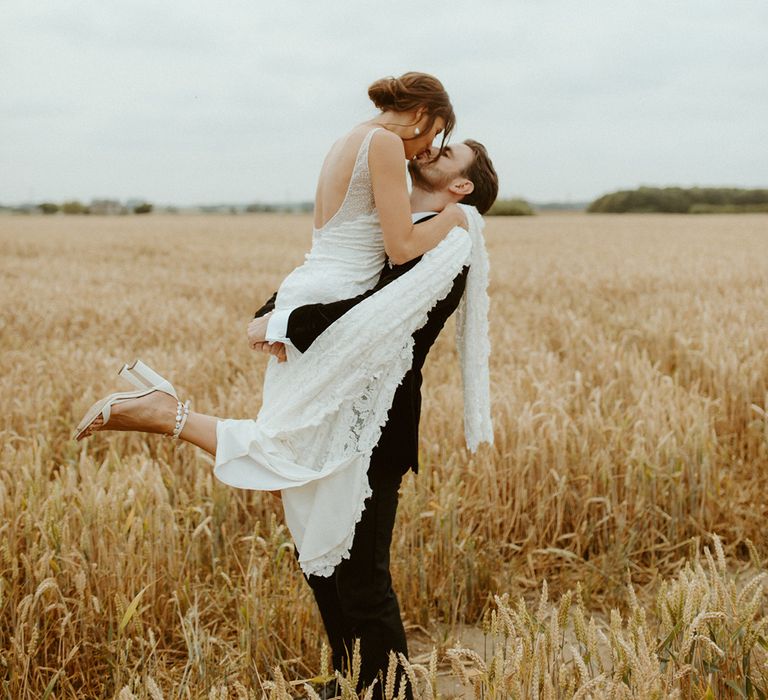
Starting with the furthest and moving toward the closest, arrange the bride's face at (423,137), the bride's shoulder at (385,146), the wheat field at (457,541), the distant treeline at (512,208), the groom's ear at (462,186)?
the distant treeline at (512,208)
the groom's ear at (462,186)
the bride's face at (423,137)
the bride's shoulder at (385,146)
the wheat field at (457,541)

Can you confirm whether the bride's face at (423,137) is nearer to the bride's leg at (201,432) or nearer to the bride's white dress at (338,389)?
the bride's white dress at (338,389)

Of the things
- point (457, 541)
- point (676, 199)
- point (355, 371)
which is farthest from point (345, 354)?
point (676, 199)

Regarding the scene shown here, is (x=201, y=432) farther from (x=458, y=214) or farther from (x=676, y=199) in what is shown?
(x=676, y=199)

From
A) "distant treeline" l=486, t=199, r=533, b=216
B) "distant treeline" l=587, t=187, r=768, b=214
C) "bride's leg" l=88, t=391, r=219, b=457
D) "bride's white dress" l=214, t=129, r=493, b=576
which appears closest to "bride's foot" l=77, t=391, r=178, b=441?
"bride's leg" l=88, t=391, r=219, b=457

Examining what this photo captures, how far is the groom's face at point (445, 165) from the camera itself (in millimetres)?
2195

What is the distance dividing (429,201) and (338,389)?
635 millimetres

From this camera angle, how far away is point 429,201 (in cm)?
223

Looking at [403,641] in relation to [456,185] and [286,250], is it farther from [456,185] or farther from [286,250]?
[286,250]

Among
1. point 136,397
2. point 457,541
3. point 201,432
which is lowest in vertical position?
point 457,541

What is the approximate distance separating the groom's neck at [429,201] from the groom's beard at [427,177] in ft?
0.05

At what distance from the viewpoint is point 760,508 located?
352cm

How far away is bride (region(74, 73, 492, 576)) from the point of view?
199cm

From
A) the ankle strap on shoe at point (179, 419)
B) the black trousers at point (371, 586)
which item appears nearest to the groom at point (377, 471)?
the black trousers at point (371, 586)

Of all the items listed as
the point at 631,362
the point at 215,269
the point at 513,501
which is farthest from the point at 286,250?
the point at 513,501
